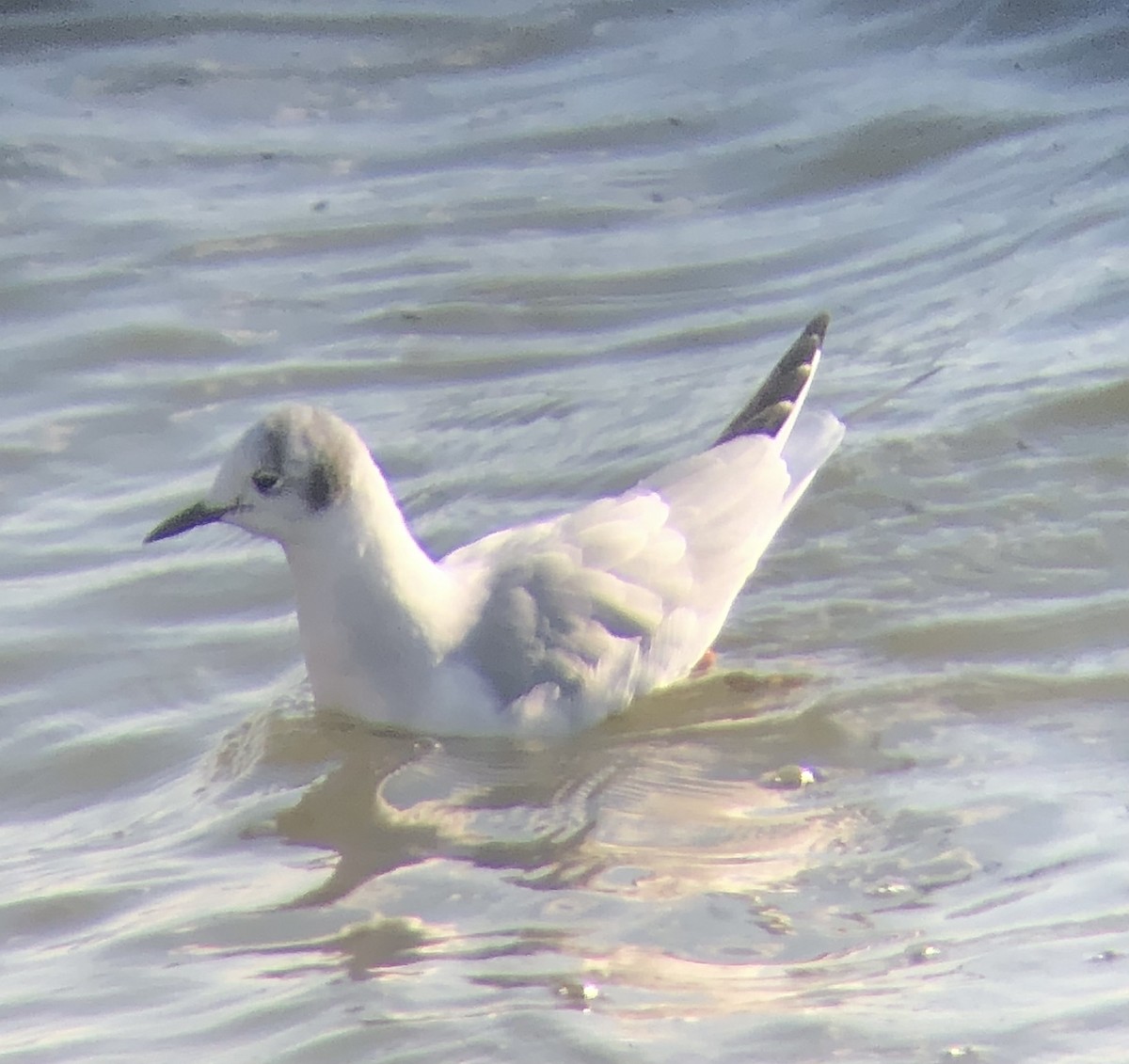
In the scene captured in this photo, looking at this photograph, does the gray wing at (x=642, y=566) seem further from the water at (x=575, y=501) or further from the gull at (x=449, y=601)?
the water at (x=575, y=501)

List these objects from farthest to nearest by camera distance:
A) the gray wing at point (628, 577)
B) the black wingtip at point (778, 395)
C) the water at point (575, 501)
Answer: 1. the black wingtip at point (778, 395)
2. the gray wing at point (628, 577)
3. the water at point (575, 501)

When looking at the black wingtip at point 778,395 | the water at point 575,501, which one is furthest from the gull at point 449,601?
the black wingtip at point 778,395

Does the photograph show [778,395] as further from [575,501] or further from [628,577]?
[628,577]

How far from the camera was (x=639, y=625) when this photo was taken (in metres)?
6.31

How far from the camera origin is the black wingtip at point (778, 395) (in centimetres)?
710

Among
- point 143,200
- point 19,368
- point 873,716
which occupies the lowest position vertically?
point 873,716

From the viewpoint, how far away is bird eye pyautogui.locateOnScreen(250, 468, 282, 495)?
5898 millimetres

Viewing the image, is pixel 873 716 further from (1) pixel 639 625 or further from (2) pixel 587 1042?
(2) pixel 587 1042

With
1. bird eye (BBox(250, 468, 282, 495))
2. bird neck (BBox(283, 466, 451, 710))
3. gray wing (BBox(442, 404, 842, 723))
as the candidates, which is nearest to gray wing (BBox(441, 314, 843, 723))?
gray wing (BBox(442, 404, 842, 723))

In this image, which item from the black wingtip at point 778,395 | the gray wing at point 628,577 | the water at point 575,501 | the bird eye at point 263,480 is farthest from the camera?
the black wingtip at point 778,395

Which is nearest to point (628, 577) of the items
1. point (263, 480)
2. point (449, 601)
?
point (449, 601)

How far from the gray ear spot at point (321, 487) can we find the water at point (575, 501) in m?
0.60

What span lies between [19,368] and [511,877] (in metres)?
4.06

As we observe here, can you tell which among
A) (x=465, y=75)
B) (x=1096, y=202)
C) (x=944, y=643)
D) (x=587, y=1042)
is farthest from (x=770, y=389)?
(x=465, y=75)
